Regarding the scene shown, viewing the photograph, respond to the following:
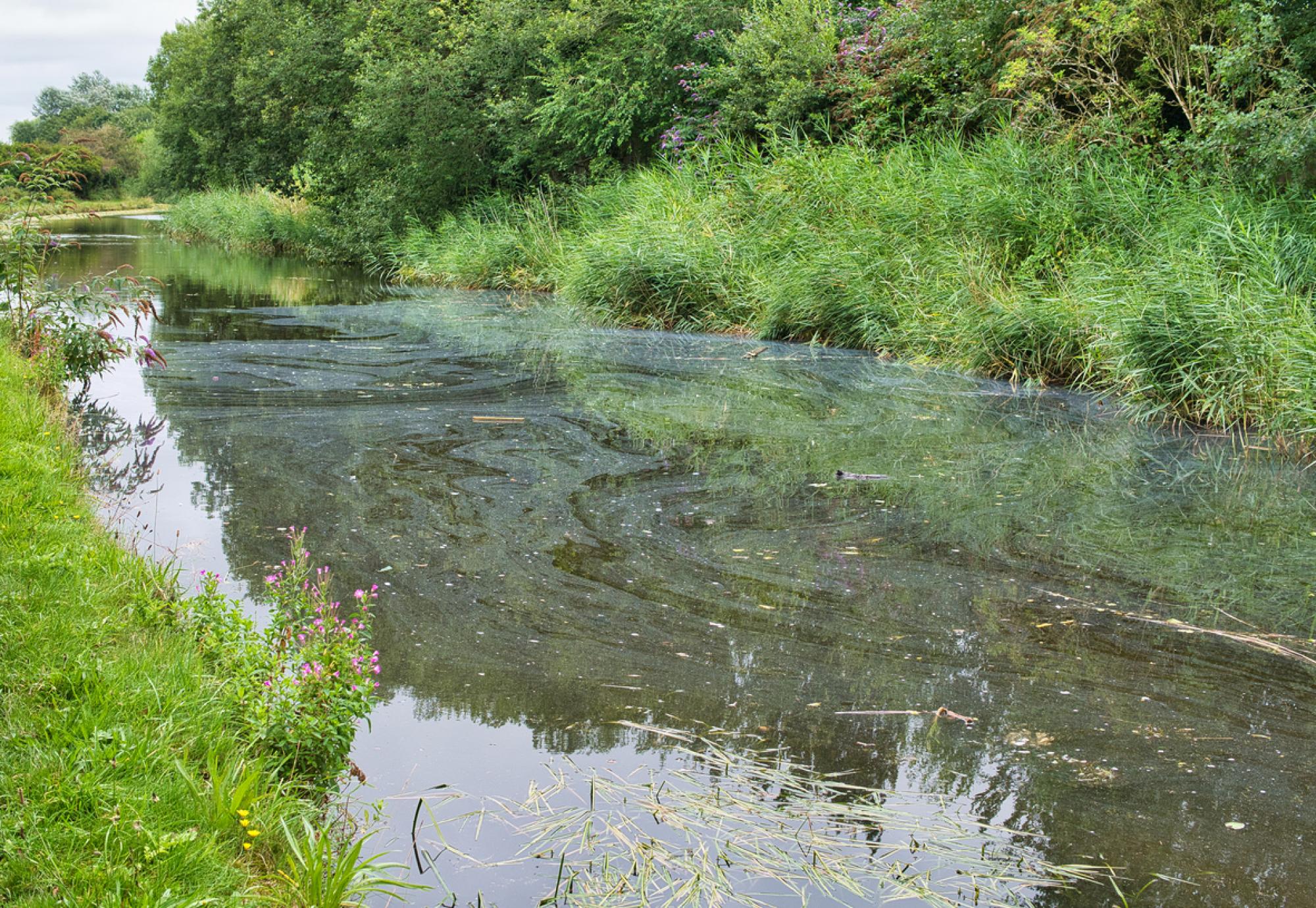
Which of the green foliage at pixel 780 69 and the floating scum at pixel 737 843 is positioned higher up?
the green foliage at pixel 780 69

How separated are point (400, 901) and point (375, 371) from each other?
22.3ft

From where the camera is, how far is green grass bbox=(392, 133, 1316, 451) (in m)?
7.06

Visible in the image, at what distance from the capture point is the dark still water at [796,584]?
8.55 ft

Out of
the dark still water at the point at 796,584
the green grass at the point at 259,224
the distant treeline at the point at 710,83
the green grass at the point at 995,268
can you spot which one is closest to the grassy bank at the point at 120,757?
the dark still water at the point at 796,584

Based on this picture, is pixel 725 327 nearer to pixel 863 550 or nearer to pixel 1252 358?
pixel 1252 358

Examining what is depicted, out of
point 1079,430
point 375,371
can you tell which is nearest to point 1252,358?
point 1079,430

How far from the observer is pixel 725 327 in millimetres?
11273

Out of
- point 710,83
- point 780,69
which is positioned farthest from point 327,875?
point 710,83

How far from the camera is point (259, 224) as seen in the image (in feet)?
79.6

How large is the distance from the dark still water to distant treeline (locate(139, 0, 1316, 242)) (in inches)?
134

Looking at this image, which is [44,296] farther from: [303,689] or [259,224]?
[259,224]

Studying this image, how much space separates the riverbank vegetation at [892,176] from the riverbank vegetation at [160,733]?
579cm

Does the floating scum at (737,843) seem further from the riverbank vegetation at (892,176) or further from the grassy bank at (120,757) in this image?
the riverbank vegetation at (892,176)

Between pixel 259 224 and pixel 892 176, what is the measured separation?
1748 centimetres
